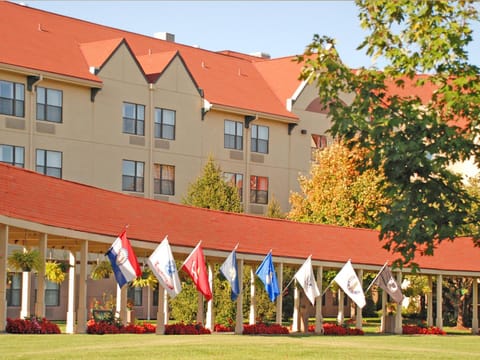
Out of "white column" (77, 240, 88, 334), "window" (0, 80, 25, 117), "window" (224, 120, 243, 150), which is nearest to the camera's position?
"white column" (77, 240, 88, 334)

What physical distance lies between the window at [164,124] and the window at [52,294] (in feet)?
38.8

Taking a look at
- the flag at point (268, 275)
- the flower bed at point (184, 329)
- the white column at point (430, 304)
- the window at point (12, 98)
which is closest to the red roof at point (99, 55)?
the window at point (12, 98)

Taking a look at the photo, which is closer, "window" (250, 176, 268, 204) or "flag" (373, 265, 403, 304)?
"flag" (373, 265, 403, 304)

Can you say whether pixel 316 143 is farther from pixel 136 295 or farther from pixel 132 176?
pixel 136 295

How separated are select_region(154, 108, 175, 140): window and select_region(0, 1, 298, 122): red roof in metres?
2.40

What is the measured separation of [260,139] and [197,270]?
115ft

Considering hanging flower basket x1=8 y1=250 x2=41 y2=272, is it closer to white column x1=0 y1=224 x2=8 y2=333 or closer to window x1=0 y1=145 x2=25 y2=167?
white column x1=0 y1=224 x2=8 y2=333

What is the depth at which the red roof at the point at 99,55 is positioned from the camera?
5928 cm

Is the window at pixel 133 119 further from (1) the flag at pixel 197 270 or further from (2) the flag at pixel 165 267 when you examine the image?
(2) the flag at pixel 165 267

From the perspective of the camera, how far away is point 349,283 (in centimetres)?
4650

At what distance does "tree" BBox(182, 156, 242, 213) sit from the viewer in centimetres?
5812

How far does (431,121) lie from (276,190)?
53.5m

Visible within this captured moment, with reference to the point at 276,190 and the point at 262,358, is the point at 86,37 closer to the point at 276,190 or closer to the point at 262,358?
the point at 276,190

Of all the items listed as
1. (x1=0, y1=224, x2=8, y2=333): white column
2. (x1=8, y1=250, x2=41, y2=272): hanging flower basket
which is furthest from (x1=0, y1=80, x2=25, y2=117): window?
(x1=0, y1=224, x2=8, y2=333): white column
